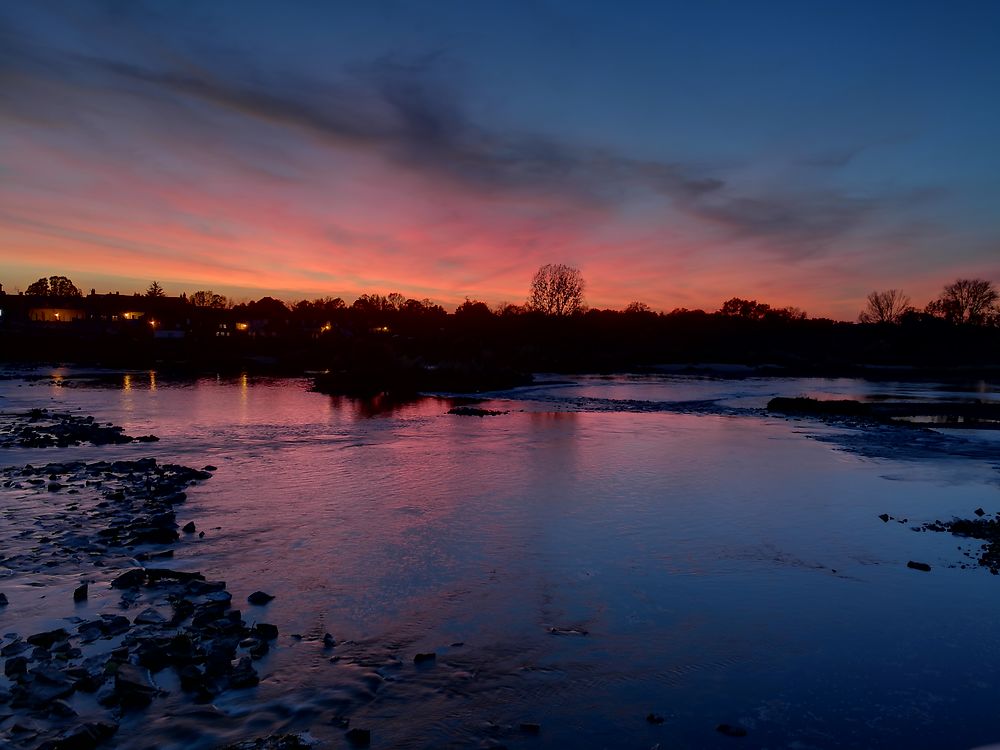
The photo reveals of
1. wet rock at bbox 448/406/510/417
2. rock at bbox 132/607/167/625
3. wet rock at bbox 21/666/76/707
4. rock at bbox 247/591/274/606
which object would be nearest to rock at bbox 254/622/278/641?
rock at bbox 247/591/274/606

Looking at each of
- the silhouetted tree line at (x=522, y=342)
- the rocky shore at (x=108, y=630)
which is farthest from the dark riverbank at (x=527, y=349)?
the rocky shore at (x=108, y=630)

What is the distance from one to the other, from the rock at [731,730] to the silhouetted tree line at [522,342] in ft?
141

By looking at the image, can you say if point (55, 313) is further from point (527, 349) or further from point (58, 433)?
point (58, 433)

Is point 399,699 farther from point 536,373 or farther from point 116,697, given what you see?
point 536,373

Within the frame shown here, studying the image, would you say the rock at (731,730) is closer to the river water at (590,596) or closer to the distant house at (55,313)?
the river water at (590,596)

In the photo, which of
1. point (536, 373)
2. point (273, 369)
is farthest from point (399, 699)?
point (273, 369)

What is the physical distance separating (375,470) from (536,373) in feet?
177

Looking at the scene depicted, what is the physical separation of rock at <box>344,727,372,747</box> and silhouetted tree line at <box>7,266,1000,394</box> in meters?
42.3

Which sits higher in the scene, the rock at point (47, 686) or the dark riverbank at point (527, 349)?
the dark riverbank at point (527, 349)

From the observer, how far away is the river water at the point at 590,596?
6062 mm

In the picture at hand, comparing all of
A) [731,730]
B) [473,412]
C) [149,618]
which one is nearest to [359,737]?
[731,730]

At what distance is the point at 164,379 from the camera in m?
54.2

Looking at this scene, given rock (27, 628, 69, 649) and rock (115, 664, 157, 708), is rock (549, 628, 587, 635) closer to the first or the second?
rock (115, 664, 157, 708)

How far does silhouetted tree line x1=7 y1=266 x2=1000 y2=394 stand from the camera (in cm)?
5934
